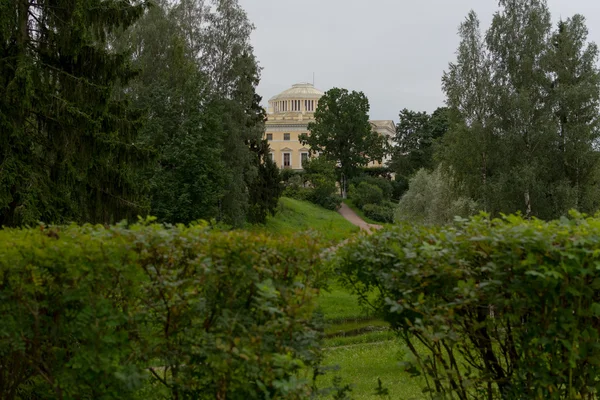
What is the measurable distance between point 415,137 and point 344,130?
732 centimetres

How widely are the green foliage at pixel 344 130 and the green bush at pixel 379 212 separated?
8.61 metres

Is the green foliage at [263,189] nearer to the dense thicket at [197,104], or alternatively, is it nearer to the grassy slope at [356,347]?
the dense thicket at [197,104]

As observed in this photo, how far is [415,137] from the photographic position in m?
60.8

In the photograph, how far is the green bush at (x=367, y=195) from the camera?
55.5 m

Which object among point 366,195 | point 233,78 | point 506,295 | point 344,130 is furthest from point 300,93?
point 506,295

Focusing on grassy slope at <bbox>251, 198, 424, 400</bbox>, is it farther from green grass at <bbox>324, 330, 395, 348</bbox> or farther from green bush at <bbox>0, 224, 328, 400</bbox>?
green bush at <bbox>0, 224, 328, 400</bbox>

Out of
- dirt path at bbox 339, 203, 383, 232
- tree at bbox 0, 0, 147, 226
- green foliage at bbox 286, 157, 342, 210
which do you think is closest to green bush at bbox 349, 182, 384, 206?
dirt path at bbox 339, 203, 383, 232

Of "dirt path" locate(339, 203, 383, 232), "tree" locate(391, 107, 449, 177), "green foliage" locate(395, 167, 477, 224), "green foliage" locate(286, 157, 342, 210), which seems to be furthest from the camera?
"tree" locate(391, 107, 449, 177)

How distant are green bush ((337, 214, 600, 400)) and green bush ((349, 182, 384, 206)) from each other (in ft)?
170

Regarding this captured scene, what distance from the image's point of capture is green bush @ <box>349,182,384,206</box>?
182 ft

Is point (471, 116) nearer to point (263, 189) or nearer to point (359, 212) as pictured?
point (263, 189)

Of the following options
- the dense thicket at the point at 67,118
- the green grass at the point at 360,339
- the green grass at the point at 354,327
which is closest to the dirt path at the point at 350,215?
the green grass at the point at 354,327

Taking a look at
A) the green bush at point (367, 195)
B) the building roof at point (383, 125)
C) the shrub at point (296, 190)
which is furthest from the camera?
the building roof at point (383, 125)

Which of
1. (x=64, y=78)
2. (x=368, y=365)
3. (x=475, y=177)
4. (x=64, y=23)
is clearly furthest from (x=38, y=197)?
(x=475, y=177)
